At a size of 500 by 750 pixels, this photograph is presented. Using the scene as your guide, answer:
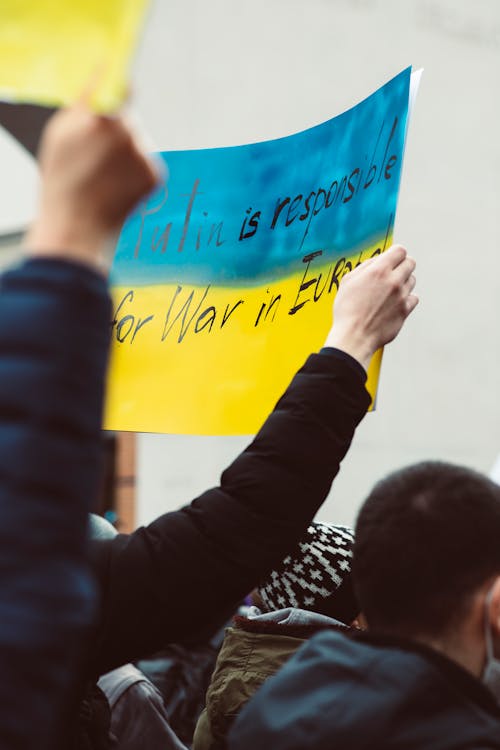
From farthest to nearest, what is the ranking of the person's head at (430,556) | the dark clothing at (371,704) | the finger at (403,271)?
the finger at (403,271), the person's head at (430,556), the dark clothing at (371,704)

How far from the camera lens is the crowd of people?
1.97ft

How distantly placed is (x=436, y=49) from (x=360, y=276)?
7.70 m

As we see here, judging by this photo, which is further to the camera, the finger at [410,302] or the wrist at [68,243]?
the finger at [410,302]

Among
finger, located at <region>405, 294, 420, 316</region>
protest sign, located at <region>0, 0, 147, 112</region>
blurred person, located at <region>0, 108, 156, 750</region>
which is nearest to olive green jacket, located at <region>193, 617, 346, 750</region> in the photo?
finger, located at <region>405, 294, 420, 316</region>

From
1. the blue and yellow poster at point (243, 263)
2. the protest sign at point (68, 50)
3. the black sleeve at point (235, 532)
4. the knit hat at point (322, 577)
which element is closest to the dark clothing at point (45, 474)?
the protest sign at point (68, 50)

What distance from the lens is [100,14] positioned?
0.67m

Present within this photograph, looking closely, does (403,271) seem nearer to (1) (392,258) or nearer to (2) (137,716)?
(1) (392,258)

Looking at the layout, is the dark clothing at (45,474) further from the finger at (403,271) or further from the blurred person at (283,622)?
the blurred person at (283,622)

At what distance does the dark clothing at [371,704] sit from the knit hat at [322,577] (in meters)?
0.57

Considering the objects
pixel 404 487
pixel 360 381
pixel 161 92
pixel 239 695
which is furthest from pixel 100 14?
pixel 161 92

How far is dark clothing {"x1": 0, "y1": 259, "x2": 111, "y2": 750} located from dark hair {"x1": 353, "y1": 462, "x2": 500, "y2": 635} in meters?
0.45

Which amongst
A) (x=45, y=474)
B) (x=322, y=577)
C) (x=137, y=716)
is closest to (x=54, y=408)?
(x=45, y=474)

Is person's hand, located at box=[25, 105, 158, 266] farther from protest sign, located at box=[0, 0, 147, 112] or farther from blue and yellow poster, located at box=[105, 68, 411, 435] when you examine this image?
blue and yellow poster, located at box=[105, 68, 411, 435]

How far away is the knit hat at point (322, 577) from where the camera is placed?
5.03 feet
